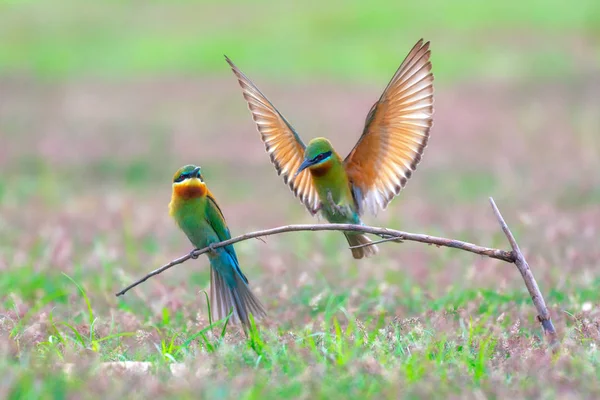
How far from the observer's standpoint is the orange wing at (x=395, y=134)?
14.0ft

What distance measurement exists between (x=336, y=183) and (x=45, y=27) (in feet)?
61.1

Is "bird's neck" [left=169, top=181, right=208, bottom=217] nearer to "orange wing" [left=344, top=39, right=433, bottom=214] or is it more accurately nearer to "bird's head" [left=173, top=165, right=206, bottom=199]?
"bird's head" [left=173, top=165, right=206, bottom=199]

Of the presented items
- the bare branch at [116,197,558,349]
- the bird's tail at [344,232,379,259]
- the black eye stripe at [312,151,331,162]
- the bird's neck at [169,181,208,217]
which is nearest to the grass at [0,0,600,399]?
the bare branch at [116,197,558,349]

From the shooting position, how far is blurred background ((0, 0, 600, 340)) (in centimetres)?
603

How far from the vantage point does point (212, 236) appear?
4.68m

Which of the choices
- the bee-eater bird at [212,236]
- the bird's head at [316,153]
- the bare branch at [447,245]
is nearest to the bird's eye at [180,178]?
the bee-eater bird at [212,236]

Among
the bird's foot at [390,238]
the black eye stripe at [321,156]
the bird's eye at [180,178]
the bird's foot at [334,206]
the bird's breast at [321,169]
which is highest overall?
the bird's eye at [180,178]

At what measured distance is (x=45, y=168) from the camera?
35.9ft

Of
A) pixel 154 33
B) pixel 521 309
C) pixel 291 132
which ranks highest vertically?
pixel 154 33

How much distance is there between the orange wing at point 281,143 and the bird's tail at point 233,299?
51 centimetres

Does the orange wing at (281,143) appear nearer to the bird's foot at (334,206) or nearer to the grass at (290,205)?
the bird's foot at (334,206)

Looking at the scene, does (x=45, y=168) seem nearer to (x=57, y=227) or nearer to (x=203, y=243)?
(x=57, y=227)

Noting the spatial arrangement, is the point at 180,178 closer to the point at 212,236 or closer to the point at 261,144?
the point at 212,236

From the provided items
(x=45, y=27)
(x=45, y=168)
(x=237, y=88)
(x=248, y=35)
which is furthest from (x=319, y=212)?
(x=45, y=27)
